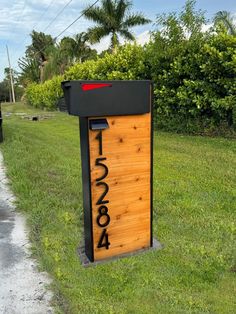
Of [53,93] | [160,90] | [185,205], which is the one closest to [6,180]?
[185,205]

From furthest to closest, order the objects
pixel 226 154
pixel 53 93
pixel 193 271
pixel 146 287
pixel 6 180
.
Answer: pixel 53 93, pixel 226 154, pixel 6 180, pixel 193 271, pixel 146 287

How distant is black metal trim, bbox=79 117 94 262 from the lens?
2600 mm

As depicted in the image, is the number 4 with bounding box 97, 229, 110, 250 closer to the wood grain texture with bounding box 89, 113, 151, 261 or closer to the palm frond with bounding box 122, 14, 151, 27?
the wood grain texture with bounding box 89, 113, 151, 261

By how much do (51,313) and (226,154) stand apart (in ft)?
16.3

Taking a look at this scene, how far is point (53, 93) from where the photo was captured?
22.4m

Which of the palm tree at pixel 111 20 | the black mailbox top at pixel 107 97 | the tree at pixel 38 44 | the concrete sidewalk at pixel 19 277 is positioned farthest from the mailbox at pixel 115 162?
the tree at pixel 38 44

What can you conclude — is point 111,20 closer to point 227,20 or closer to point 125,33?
point 125,33

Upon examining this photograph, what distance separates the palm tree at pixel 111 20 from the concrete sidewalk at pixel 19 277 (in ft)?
67.1

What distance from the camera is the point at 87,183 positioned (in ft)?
8.80

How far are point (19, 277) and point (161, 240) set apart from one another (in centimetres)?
132

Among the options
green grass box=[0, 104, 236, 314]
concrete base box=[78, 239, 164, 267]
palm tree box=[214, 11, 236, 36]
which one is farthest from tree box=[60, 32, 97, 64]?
concrete base box=[78, 239, 164, 267]

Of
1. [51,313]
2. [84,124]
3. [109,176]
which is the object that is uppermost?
[84,124]

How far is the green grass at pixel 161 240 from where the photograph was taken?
2334mm

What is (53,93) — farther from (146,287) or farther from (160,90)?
(146,287)
